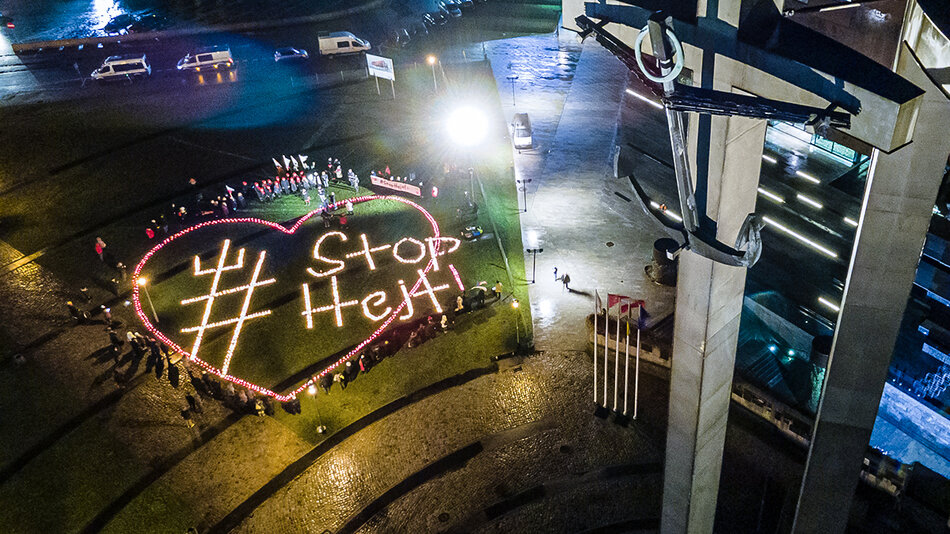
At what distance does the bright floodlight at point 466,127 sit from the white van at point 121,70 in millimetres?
23728

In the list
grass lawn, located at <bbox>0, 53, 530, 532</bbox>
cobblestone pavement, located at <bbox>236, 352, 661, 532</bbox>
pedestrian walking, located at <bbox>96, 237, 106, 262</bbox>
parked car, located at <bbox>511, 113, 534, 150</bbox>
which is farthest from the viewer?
parked car, located at <bbox>511, 113, 534, 150</bbox>

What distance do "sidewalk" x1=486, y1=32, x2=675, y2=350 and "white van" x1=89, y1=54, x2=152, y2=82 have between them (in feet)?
80.0

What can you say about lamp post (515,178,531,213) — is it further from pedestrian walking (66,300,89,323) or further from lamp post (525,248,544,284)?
pedestrian walking (66,300,89,323)

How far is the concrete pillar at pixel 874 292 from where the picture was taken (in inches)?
305

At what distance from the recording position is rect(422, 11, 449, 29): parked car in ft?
181

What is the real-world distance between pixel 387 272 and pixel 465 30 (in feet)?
112

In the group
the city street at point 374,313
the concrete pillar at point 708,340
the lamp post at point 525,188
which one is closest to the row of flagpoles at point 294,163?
the city street at point 374,313

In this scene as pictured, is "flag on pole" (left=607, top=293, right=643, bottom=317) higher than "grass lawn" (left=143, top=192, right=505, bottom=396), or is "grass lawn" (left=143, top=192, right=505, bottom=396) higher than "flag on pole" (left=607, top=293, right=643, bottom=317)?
"flag on pole" (left=607, top=293, right=643, bottom=317)

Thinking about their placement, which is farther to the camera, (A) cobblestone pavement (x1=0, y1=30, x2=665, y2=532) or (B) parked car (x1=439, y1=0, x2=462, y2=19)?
(B) parked car (x1=439, y1=0, x2=462, y2=19)

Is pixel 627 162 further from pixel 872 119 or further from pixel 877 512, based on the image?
pixel 872 119

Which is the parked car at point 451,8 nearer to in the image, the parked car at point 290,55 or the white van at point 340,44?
the white van at point 340,44

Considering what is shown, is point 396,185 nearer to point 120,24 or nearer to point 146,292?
point 146,292

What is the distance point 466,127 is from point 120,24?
4041cm

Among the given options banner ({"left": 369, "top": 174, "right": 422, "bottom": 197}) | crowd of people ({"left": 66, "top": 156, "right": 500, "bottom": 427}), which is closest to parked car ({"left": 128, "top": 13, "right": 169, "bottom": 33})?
crowd of people ({"left": 66, "top": 156, "right": 500, "bottom": 427})
